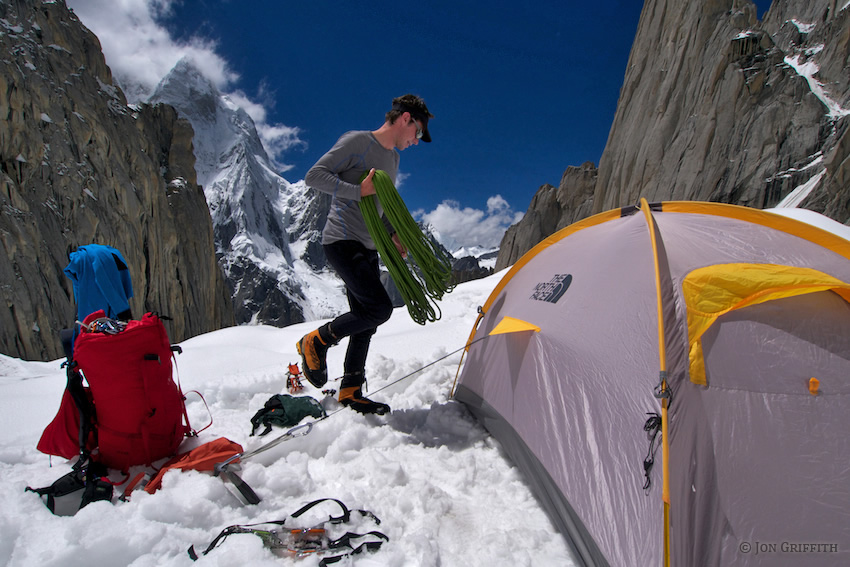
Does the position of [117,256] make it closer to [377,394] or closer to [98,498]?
[98,498]

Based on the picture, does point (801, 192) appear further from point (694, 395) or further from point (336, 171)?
point (336, 171)

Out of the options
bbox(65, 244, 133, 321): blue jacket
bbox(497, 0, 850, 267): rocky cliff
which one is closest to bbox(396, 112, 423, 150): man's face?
bbox(65, 244, 133, 321): blue jacket

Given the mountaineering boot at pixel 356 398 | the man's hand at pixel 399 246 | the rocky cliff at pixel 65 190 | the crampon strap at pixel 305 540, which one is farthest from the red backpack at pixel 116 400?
the rocky cliff at pixel 65 190

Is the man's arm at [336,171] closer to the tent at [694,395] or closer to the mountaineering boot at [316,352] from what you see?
the mountaineering boot at [316,352]

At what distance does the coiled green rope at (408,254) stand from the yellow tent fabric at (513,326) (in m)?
0.43

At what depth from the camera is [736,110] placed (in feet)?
71.7

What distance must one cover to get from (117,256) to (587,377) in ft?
11.8

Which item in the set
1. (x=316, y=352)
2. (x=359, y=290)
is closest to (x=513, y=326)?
(x=359, y=290)

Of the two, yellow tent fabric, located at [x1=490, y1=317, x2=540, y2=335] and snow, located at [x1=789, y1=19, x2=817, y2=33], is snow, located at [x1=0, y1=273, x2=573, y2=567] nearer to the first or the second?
yellow tent fabric, located at [x1=490, y1=317, x2=540, y2=335]

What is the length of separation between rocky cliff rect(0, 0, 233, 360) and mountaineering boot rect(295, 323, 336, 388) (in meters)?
21.0

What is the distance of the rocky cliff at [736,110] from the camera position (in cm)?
1845

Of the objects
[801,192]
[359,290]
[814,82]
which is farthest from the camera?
[814,82]

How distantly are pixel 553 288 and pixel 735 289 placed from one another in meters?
1.01

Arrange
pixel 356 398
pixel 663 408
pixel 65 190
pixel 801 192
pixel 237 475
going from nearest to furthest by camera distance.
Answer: pixel 663 408
pixel 237 475
pixel 356 398
pixel 801 192
pixel 65 190
